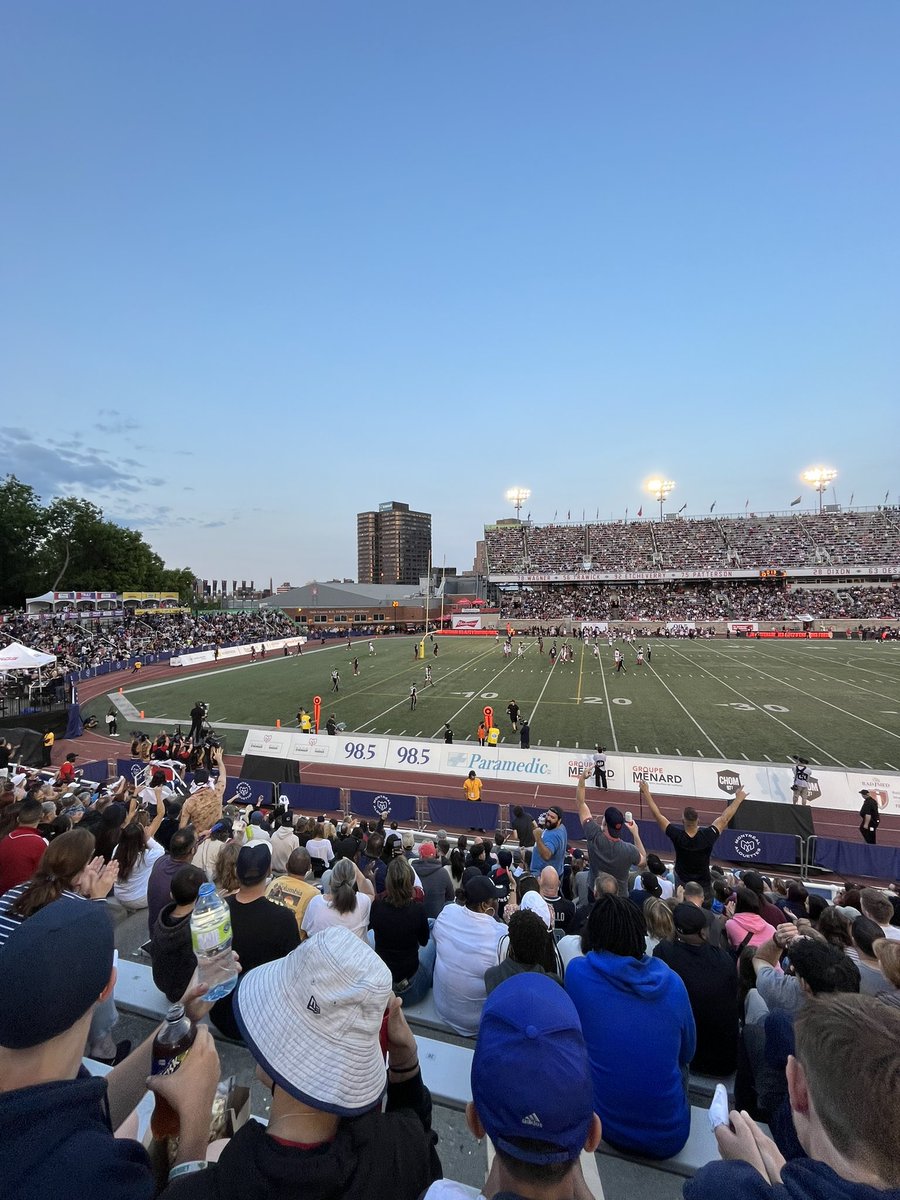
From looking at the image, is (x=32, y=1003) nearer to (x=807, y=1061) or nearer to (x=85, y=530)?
(x=807, y=1061)

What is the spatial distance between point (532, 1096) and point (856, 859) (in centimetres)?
1404

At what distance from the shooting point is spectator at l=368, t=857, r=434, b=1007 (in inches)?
178

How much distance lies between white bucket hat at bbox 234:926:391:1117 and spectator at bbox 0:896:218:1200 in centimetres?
23

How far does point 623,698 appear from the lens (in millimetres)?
29438

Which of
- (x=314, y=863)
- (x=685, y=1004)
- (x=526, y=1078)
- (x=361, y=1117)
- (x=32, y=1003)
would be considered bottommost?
(x=314, y=863)

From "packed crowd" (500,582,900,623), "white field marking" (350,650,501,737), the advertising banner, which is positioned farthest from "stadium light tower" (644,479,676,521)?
"white field marking" (350,650,501,737)

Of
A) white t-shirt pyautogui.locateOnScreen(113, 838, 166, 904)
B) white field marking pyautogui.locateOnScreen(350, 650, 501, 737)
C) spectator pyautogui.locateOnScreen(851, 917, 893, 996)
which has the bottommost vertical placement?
white field marking pyautogui.locateOnScreen(350, 650, 501, 737)

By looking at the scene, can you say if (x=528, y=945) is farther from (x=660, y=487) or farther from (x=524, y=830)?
(x=660, y=487)

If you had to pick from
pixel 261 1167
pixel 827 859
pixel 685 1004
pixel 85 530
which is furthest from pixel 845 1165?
pixel 85 530

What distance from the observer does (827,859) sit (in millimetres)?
12320

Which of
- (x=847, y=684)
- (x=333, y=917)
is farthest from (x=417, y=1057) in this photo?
Answer: (x=847, y=684)

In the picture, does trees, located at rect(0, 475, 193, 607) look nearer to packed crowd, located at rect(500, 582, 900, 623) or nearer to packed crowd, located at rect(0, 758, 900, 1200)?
packed crowd, located at rect(500, 582, 900, 623)

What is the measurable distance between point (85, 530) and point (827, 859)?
88561 mm

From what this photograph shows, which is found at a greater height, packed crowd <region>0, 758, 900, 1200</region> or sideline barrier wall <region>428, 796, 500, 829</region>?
packed crowd <region>0, 758, 900, 1200</region>
